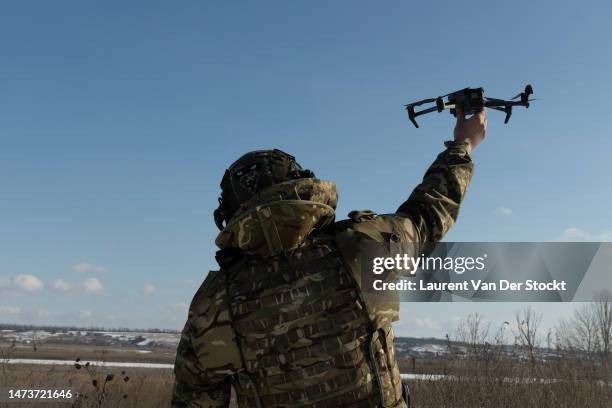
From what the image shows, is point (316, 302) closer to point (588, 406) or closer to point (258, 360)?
point (258, 360)

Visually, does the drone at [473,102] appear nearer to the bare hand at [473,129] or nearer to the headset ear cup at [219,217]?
the bare hand at [473,129]

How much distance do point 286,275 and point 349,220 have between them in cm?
30

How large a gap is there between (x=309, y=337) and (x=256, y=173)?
59 cm

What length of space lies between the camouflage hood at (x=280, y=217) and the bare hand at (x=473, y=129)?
62 centimetres

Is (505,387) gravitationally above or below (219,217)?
below

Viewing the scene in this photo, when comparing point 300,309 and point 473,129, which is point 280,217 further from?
point 473,129

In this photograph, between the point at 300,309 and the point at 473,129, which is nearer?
the point at 300,309

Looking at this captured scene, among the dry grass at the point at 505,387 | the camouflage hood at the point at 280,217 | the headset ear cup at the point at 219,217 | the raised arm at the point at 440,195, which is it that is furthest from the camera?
the dry grass at the point at 505,387

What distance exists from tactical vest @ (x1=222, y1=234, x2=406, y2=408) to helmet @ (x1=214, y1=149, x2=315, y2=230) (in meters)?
0.25

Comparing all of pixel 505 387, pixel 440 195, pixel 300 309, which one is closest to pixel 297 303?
pixel 300 309

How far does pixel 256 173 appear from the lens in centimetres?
201

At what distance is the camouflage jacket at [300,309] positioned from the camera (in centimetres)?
183

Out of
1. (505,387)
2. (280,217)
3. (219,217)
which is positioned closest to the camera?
(280,217)

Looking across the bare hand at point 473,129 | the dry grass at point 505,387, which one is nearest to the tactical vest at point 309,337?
the bare hand at point 473,129
